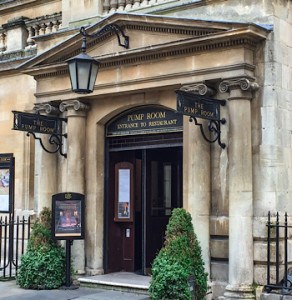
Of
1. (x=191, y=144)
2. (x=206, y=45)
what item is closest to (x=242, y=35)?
(x=206, y=45)

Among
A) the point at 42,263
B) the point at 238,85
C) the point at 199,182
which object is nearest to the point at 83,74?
the point at 238,85

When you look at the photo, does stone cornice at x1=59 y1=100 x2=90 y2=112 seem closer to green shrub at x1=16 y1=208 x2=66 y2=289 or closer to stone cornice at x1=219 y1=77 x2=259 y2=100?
green shrub at x1=16 y1=208 x2=66 y2=289

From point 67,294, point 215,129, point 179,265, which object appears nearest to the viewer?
point 179,265

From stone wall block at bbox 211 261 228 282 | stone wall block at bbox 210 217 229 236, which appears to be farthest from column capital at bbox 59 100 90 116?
stone wall block at bbox 211 261 228 282

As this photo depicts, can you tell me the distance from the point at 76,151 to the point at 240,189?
12.0ft

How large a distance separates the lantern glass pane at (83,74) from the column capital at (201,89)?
5.75 feet

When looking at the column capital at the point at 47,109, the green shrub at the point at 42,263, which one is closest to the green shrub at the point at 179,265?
the green shrub at the point at 42,263

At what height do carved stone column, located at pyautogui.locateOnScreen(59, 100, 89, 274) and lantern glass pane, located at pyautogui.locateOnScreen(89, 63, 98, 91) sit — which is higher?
lantern glass pane, located at pyautogui.locateOnScreen(89, 63, 98, 91)

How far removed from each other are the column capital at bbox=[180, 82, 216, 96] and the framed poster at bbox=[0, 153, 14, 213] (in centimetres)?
601

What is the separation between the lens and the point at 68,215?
10.8 meters

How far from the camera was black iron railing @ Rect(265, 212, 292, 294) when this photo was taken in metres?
8.73

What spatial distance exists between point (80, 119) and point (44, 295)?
3.47m

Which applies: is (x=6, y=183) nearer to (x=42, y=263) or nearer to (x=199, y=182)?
(x=42, y=263)

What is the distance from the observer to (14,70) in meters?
14.2
